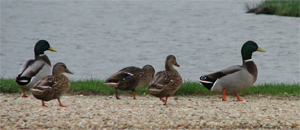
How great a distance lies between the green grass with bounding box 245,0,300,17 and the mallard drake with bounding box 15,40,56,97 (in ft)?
96.6

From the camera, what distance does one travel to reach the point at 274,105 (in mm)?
9000

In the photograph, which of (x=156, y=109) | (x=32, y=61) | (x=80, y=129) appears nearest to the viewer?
(x=80, y=129)

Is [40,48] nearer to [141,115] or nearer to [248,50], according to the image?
[141,115]

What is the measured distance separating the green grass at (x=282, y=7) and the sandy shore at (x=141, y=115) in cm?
2927

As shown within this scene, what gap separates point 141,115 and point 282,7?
32246 millimetres

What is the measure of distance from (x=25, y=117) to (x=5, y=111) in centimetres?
62

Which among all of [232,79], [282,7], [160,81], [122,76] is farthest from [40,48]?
[282,7]

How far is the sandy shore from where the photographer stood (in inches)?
274

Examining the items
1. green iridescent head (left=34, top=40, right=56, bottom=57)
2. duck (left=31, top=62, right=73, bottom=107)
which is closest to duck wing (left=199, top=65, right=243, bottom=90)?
duck (left=31, top=62, right=73, bottom=107)

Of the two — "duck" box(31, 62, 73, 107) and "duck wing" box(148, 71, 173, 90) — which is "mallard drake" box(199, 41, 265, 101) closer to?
"duck wing" box(148, 71, 173, 90)

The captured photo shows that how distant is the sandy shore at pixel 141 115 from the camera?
6.96 metres

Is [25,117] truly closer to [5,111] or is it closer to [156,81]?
[5,111]

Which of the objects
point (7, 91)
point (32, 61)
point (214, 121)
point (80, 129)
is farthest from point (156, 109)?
point (7, 91)

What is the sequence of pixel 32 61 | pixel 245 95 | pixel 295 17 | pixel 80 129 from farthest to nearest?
1. pixel 295 17
2. pixel 245 95
3. pixel 32 61
4. pixel 80 129
